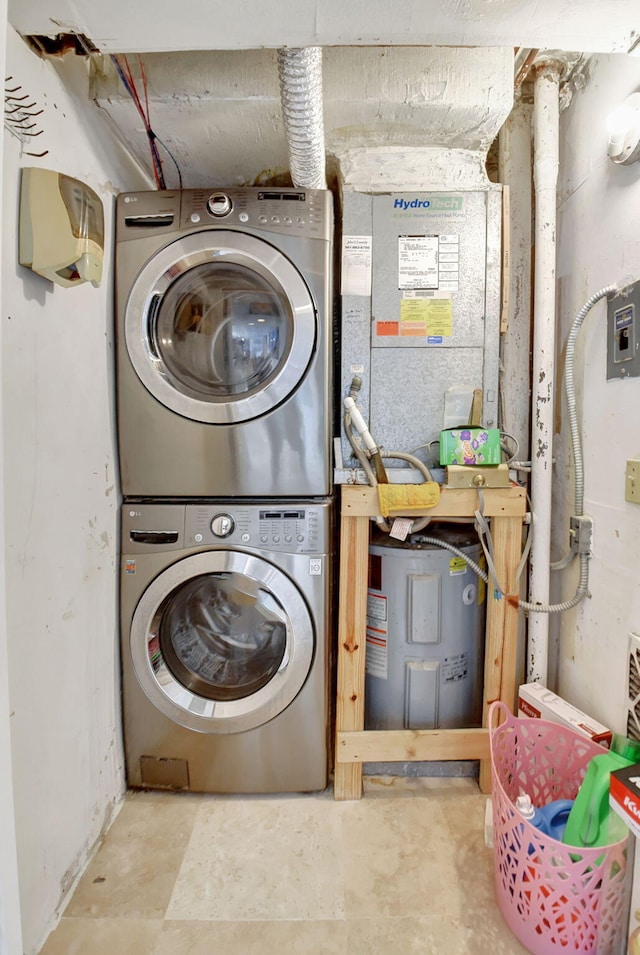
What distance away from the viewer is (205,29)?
3.14ft

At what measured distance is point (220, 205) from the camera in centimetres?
136

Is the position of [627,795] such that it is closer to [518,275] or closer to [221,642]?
[221,642]

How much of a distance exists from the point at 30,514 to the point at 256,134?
1.32m

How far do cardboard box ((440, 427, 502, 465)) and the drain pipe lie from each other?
89 cm

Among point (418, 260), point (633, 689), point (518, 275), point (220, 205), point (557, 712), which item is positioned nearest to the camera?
point (633, 689)

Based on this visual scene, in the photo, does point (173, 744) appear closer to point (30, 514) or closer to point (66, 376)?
point (30, 514)

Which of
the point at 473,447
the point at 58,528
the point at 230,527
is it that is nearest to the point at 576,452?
the point at 473,447

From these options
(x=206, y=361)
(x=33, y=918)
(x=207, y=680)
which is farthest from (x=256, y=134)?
(x=33, y=918)

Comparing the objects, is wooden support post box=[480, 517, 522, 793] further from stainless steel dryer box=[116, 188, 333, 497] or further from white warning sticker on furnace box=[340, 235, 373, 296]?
white warning sticker on furnace box=[340, 235, 373, 296]

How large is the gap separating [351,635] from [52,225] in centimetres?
129

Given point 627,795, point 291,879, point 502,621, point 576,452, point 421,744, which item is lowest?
point 291,879

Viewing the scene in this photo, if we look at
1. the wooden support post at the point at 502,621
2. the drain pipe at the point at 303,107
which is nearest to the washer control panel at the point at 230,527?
the wooden support post at the point at 502,621

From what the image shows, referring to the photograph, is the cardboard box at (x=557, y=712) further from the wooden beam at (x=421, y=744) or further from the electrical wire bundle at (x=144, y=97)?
the electrical wire bundle at (x=144, y=97)

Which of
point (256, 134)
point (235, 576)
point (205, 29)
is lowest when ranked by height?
point (235, 576)
